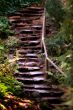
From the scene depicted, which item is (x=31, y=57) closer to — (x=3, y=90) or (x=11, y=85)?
(x=11, y=85)

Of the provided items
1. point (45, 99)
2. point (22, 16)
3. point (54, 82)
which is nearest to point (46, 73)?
point (54, 82)

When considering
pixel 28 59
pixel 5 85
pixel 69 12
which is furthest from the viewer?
pixel 28 59

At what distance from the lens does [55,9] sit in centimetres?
1282

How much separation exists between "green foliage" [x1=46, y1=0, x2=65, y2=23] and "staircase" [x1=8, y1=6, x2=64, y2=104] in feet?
3.66

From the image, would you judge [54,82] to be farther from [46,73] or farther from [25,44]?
[25,44]

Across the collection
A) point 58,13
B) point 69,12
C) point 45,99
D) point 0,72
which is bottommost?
point 45,99

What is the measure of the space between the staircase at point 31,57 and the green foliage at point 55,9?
1117 mm

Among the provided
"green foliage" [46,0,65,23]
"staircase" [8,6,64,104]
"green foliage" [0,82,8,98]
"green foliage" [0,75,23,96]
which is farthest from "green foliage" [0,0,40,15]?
"green foliage" [0,82,8,98]

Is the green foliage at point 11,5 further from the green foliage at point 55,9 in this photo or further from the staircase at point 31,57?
the green foliage at point 55,9

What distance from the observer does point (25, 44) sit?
13125mm

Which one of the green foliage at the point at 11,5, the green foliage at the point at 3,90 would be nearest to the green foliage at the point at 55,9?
the green foliage at the point at 11,5

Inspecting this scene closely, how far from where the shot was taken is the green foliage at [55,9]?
12617 mm

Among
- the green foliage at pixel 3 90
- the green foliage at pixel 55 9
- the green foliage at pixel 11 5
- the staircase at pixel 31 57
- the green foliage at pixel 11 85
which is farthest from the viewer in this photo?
the green foliage at pixel 11 5

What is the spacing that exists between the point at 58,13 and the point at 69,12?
7.00 m
